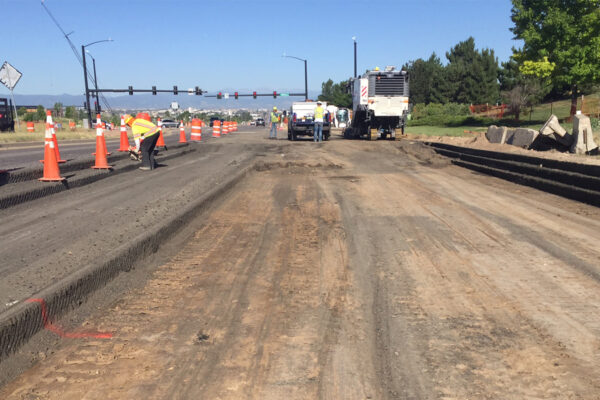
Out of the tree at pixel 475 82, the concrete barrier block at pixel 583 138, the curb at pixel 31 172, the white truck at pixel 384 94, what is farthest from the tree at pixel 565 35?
the tree at pixel 475 82

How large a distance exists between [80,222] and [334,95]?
120564mm

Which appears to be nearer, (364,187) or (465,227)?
(465,227)

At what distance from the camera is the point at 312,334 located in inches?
130

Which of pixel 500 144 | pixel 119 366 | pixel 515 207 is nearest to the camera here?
pixel 119 366

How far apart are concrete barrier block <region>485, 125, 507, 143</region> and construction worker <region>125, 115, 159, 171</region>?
36.4 feet

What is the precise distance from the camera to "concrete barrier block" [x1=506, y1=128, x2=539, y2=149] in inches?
582

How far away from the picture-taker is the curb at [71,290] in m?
3.08

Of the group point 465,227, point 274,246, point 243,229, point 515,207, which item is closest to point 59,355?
point 274,246

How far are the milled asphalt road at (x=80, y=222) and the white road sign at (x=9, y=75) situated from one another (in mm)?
17433

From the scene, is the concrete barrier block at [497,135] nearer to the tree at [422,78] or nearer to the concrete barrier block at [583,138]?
the concrete barrier block at [583,138]

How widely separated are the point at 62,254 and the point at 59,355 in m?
2.06

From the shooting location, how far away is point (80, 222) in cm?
648

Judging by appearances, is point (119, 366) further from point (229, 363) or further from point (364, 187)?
point (364, 187)

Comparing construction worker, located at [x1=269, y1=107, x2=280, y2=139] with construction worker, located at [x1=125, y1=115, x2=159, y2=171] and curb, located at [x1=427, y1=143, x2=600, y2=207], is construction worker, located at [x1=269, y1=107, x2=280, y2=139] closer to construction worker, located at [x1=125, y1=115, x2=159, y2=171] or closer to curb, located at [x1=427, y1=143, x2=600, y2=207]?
construction worker, located at [x1=125, y1=115, x2=159, y2=171]
